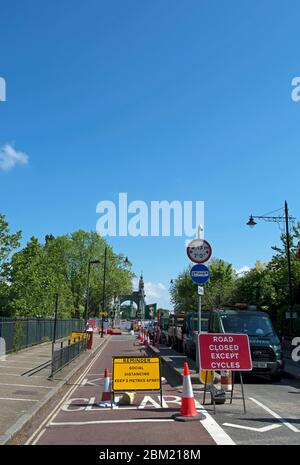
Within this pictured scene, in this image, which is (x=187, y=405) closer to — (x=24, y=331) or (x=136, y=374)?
(x=136, y=374)

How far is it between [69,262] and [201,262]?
6110 centimetres

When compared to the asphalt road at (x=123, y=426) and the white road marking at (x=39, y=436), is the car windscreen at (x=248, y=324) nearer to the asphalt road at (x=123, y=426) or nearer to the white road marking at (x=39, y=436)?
the asphalt road at (x=123, y=426)

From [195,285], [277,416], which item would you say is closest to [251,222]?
[277,416]

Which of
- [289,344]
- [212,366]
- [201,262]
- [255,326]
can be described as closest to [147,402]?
[212,366]

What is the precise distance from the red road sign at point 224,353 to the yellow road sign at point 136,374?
1.26 metres

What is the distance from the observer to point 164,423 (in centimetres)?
861

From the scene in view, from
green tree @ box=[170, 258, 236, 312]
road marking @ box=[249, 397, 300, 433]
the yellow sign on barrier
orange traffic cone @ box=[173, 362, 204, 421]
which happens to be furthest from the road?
green tree @ box=[170, 258, 236, 312]

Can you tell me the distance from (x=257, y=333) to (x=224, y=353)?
6042mm

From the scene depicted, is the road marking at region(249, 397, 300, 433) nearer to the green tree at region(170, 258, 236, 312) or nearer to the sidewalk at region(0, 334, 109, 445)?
the sidewalk at region(0, 334, 109, 445)

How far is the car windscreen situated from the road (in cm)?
333

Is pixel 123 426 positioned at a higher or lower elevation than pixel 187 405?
lower
